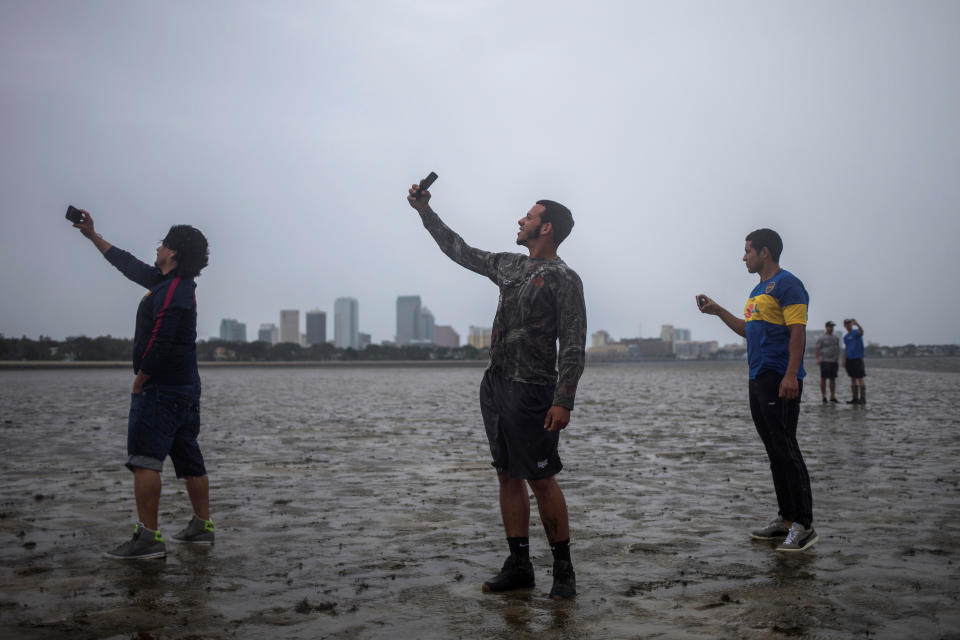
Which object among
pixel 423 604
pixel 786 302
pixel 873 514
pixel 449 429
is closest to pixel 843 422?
pixel 449 429

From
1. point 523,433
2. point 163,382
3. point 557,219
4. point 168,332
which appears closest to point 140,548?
point 163,382

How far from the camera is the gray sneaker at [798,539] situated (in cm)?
537

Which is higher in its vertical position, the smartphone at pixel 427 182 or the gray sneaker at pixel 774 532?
the smartphone at pixel 427 182

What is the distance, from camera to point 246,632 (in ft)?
12.4

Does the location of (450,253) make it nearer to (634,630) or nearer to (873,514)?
(634,630)

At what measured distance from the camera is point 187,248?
5.61 meters

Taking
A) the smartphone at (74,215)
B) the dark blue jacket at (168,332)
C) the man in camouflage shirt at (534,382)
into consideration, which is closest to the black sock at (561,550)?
the man in camouflage shirt at (534,382)

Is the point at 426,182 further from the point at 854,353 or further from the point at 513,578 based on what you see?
the point at 854,353

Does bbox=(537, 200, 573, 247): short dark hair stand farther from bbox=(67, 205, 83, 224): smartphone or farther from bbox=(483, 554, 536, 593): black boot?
bbox=(67, 205, 83, 224): smartphone

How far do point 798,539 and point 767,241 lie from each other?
2151 millimetres

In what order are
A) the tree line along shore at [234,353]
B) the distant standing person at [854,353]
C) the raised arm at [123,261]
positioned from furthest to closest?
the tree line along shore at [234,353]
the distant standing person at [854,353]
the raised arm at [123,261]

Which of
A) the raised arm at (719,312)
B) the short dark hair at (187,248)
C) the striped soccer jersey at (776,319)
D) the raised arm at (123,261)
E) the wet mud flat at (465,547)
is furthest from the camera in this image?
the raised arm at (719,312)

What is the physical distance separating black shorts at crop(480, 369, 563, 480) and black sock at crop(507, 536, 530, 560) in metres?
0.39

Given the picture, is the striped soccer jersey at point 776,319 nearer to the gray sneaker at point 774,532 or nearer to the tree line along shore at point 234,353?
the gray sneaker at point 774,532
